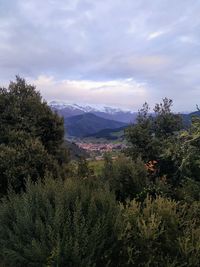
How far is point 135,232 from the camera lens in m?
8.12

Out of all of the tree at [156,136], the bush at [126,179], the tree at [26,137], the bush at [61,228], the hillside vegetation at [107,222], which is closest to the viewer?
the bush at [61,228]

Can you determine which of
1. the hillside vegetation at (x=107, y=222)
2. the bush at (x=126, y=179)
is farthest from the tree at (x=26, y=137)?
the bush at (x=126, y=179)

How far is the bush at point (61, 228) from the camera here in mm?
7465

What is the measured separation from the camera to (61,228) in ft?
26.0

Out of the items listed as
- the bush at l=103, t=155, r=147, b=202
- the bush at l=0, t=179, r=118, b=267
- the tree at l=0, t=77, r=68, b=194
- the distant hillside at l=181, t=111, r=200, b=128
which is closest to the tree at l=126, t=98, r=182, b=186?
the distant hillside at l=181, t=111, r=200, b=128

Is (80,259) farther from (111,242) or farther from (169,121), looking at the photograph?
(169,121)

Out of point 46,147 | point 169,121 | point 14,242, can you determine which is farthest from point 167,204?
→ point 169,121

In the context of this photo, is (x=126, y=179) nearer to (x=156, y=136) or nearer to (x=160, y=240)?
(x=160, y=240)

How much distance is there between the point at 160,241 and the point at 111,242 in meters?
0.96

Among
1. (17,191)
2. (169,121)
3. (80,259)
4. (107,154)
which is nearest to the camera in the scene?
(80,259)

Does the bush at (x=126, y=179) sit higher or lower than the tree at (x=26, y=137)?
lower

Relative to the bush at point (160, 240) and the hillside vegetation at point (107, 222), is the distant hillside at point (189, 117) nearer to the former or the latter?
the hillside vegetation at point (107, 222)

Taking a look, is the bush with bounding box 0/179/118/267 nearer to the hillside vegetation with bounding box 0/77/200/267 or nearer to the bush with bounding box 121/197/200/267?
the hillside vegetation with bounding box 0/77/200/267

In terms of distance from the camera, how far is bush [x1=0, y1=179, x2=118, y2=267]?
7.46m
